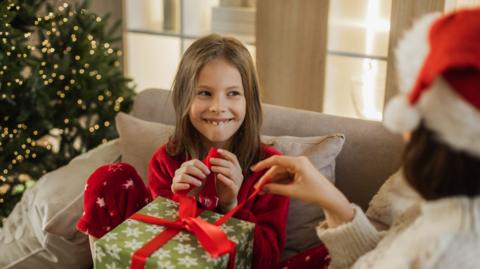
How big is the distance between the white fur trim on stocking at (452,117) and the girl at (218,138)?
71cm

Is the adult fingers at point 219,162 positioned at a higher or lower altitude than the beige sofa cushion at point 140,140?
higher

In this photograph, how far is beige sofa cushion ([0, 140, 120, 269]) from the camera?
176 cm

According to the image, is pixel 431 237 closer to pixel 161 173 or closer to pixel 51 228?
pixel 161 173

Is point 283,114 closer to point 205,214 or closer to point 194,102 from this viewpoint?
point 194,102

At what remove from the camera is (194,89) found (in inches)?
59.3

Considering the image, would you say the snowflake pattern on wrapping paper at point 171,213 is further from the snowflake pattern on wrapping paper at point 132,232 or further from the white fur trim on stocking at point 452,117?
the white fur trim on stocking at point 452,117

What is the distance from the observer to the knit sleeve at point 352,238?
3.71 ft

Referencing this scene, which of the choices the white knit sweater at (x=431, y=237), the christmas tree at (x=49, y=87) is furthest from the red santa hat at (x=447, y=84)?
the christmas tree at (x=49, y=87)

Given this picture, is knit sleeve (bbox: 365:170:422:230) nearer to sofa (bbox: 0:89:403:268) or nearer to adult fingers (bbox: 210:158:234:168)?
sofa (bbox: 0:89:403:268)

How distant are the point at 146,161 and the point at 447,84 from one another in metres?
1.30

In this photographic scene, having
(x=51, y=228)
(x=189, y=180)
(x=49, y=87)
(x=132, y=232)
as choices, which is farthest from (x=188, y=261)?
(x=49, y=87)

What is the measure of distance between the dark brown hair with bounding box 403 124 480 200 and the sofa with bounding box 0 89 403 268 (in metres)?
0.82

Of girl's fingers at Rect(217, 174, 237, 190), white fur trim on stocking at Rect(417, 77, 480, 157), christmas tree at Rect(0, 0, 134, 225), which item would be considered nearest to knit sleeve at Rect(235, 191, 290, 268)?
girl's fingers at Rect(217, 174, 237, 190)

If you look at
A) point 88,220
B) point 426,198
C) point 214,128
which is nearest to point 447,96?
point 426,198
